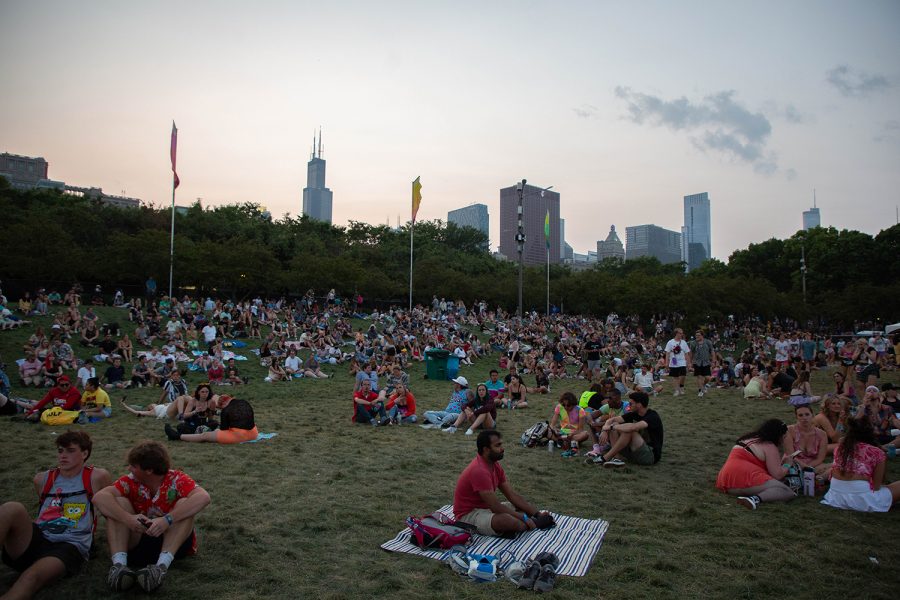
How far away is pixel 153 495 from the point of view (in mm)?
4445

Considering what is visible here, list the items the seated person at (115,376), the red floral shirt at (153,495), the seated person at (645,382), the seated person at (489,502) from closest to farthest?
the red floral shirt at (153,495) < the seated person at (489,502) < the seated person at (115,376) < the seated person at (645,382)

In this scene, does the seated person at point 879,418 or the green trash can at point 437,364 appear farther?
the green trash can at point 437,364

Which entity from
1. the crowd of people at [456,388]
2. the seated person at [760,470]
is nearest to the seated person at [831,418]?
the crowd of people at [456,388]

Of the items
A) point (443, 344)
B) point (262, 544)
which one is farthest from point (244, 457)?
point (443, 344)

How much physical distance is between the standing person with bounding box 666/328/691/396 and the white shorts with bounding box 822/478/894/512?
8.95m

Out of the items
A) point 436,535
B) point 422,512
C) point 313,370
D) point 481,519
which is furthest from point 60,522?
point 313,370

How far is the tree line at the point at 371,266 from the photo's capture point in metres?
30.6

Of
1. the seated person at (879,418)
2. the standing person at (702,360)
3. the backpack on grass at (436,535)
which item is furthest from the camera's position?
the standing person at (702,360)

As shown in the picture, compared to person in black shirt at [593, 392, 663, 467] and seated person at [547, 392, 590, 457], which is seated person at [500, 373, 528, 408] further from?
person in black shirt at [593, 392, 663, 467]

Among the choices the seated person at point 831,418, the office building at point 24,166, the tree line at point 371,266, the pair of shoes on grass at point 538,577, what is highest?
the office building at point 24,166

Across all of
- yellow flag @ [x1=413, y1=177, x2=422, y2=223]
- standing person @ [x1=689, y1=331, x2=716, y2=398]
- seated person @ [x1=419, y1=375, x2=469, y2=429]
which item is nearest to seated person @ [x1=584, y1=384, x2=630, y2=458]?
seated person @ [x1=419, y1=375, x2=469, y2=429]

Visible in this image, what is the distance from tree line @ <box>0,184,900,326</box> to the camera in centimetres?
3061

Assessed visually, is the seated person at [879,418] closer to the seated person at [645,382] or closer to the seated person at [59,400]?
the seated person at [645,382]

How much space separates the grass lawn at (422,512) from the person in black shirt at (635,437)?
23cm
